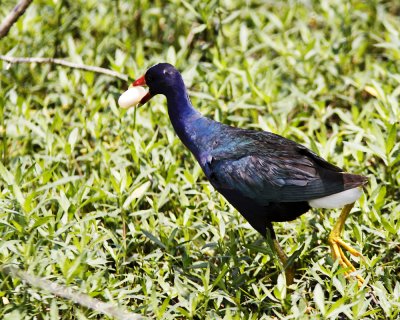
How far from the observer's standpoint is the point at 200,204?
15.2 ft

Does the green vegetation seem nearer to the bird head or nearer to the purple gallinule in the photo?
the purple gallinule

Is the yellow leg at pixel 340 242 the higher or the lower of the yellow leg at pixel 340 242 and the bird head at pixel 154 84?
the lower

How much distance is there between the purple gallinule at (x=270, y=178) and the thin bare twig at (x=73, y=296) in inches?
34.3

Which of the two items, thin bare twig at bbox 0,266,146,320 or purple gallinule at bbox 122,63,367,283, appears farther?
purple gallinule at bbox 122,63,367,283

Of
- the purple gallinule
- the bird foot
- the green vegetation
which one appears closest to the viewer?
the green vegetation

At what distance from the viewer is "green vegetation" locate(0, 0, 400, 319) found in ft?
12.6

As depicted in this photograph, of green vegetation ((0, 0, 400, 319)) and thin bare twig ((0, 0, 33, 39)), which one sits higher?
thin bare twig ((0, 0, 33, 39))

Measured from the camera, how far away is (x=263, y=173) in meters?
4.02

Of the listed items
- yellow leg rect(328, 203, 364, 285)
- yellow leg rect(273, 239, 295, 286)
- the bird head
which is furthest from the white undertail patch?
the bird head

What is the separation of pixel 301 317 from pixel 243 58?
9.01 feet

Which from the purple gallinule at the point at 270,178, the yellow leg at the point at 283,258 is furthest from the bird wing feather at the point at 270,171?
the yellow leg at the point at 283,258

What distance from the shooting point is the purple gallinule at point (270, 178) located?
3941 mm

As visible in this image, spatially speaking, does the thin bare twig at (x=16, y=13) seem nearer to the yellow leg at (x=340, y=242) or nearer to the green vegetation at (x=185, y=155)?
the green vegetation at (x=185, y=155)

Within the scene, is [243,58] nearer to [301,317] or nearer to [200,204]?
[200,204]
